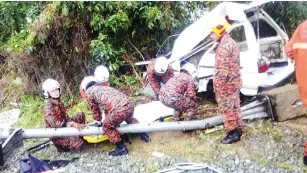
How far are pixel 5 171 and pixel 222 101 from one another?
132 inches

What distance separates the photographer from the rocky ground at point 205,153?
17.3ft

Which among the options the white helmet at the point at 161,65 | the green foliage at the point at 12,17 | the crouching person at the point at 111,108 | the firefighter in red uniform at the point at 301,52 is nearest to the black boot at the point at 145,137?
the crouching person at the point at 111,108

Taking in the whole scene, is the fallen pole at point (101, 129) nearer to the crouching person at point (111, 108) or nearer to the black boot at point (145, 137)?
the crouching person at point (111, 108)

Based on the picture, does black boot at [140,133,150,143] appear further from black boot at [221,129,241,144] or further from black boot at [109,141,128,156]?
black boot at [221,129,241,144]

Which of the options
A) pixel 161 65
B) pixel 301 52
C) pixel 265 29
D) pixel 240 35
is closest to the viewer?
pixel 301 52

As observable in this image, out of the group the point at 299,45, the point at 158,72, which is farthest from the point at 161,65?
the point at 299,45

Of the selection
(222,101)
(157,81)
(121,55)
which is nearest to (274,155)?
(222,101)

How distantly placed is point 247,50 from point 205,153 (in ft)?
7.43

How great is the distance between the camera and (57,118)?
6.22 meters

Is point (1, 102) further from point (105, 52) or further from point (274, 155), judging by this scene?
point (274, 155)

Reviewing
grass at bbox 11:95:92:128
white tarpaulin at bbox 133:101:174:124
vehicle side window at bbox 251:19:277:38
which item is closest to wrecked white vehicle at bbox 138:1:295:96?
vehicle side window at bbox 251:19:277:38

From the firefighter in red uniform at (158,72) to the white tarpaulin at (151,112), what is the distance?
0.97 ft

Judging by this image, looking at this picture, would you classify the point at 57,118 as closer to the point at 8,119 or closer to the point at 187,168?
the point at 8,119

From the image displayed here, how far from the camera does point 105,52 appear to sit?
8.28 meters
